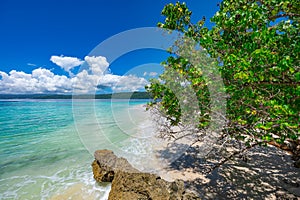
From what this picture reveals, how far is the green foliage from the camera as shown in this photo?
9.36 feet

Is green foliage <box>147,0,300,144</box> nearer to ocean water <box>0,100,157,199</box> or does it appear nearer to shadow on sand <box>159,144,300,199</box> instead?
shadow on sand <box>159,144,300,199</box>

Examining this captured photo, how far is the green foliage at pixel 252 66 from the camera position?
2.85 m

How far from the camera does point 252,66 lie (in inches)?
118

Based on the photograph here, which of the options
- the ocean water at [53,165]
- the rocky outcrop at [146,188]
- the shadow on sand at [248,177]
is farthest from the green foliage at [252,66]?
the ocean water at [53,165]

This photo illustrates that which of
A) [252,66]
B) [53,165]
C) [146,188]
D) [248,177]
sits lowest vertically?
[53,165]

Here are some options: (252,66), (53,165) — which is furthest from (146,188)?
(53,165)

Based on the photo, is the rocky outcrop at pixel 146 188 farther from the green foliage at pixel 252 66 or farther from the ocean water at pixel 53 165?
the ocean water at pixel 53 165

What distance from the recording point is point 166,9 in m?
4.29

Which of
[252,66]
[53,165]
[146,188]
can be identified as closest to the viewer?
[252,66]

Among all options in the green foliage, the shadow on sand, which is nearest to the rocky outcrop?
the shadow on sand

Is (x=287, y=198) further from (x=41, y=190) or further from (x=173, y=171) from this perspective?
(x=41, y=190)

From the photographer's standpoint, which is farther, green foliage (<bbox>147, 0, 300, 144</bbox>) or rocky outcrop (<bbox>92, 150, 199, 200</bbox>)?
rocky outcrop (<bbox>92, 150, 199, 200</bbox>)

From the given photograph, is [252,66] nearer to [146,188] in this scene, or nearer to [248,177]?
[146,188]

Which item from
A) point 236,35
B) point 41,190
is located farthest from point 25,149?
point 236,35
